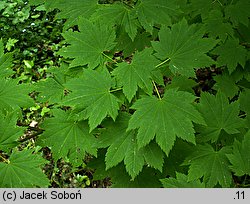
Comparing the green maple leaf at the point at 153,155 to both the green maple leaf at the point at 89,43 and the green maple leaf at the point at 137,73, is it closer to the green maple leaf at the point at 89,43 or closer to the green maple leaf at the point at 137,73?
the green maple leaf at the point at 137,73

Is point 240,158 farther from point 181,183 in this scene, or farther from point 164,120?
point 164,120

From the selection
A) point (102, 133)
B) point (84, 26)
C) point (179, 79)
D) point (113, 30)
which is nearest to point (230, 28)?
point (179, 79)

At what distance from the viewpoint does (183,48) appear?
2246mm

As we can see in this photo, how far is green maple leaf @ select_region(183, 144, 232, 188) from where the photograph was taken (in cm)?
Answer: 208

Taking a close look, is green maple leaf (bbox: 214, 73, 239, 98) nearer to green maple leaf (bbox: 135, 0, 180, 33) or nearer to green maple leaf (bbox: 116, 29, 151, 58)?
green maple leaf (bbox: 116, 29, 151, 58)

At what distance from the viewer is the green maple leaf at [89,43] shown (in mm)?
2244

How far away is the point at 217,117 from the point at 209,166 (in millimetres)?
341

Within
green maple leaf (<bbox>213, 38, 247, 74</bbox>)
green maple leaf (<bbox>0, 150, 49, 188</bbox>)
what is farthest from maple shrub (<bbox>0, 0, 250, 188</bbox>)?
green maple leaf (<bbox>213, 38, 247, 74</bbox>)

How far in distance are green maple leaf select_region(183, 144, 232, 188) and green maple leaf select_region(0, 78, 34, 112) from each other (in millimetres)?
1109

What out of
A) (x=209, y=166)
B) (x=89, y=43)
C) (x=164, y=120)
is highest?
(x=89, y=43)

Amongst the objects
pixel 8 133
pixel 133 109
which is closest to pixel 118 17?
pixel 133 109

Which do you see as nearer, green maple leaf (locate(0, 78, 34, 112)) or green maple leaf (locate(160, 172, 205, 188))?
green maple leaf (locate(160, 172, 205, 188))

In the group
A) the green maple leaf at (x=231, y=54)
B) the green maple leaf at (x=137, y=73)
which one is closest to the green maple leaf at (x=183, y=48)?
the green maple leaf at (x=137, y=73)
